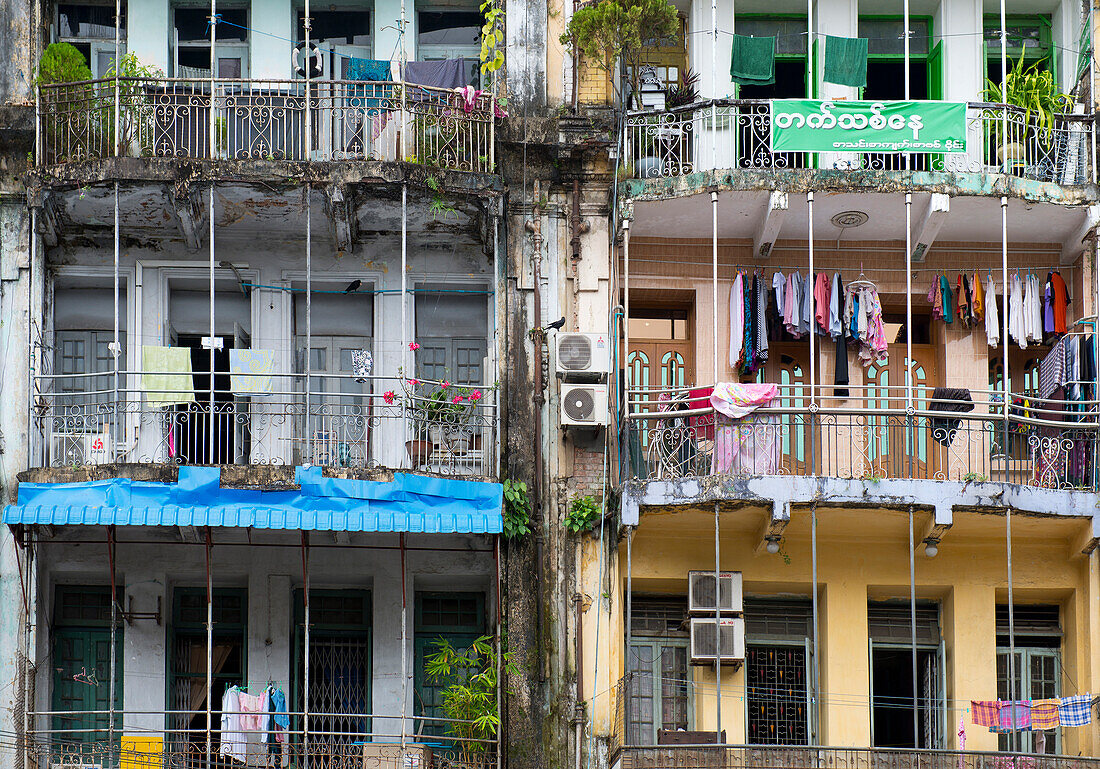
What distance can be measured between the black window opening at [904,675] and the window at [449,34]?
7.96 meters

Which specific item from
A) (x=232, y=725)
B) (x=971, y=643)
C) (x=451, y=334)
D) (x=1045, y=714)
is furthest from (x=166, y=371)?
(x=1045, y=714)

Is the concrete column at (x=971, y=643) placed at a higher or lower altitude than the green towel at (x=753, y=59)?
lower

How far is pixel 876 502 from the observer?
700 inches

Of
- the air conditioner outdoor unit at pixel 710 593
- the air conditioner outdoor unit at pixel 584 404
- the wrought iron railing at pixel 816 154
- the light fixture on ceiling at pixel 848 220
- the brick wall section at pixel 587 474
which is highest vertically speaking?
the wrought iron railing at pixel 816 154

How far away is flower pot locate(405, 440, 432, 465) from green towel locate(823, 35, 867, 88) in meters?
6.12

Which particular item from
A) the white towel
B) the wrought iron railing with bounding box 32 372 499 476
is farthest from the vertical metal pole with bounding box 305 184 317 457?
the white towel

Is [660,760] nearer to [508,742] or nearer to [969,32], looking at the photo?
[508,742]

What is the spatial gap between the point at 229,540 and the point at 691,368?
5.54m

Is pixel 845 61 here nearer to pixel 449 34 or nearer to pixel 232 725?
pixel 449 34

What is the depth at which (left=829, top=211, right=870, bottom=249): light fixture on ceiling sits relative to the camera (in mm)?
19469

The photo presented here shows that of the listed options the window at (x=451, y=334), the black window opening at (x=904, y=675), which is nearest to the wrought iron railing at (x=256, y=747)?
the window at (x=451, y=334)

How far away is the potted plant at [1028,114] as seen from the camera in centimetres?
1958

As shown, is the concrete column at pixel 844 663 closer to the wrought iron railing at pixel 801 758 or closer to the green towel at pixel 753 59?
the wrought iron railing at pixel 801 758

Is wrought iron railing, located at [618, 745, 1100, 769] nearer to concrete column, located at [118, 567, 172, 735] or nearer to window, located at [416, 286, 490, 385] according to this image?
window, located at [416, 286, 490, 385]
